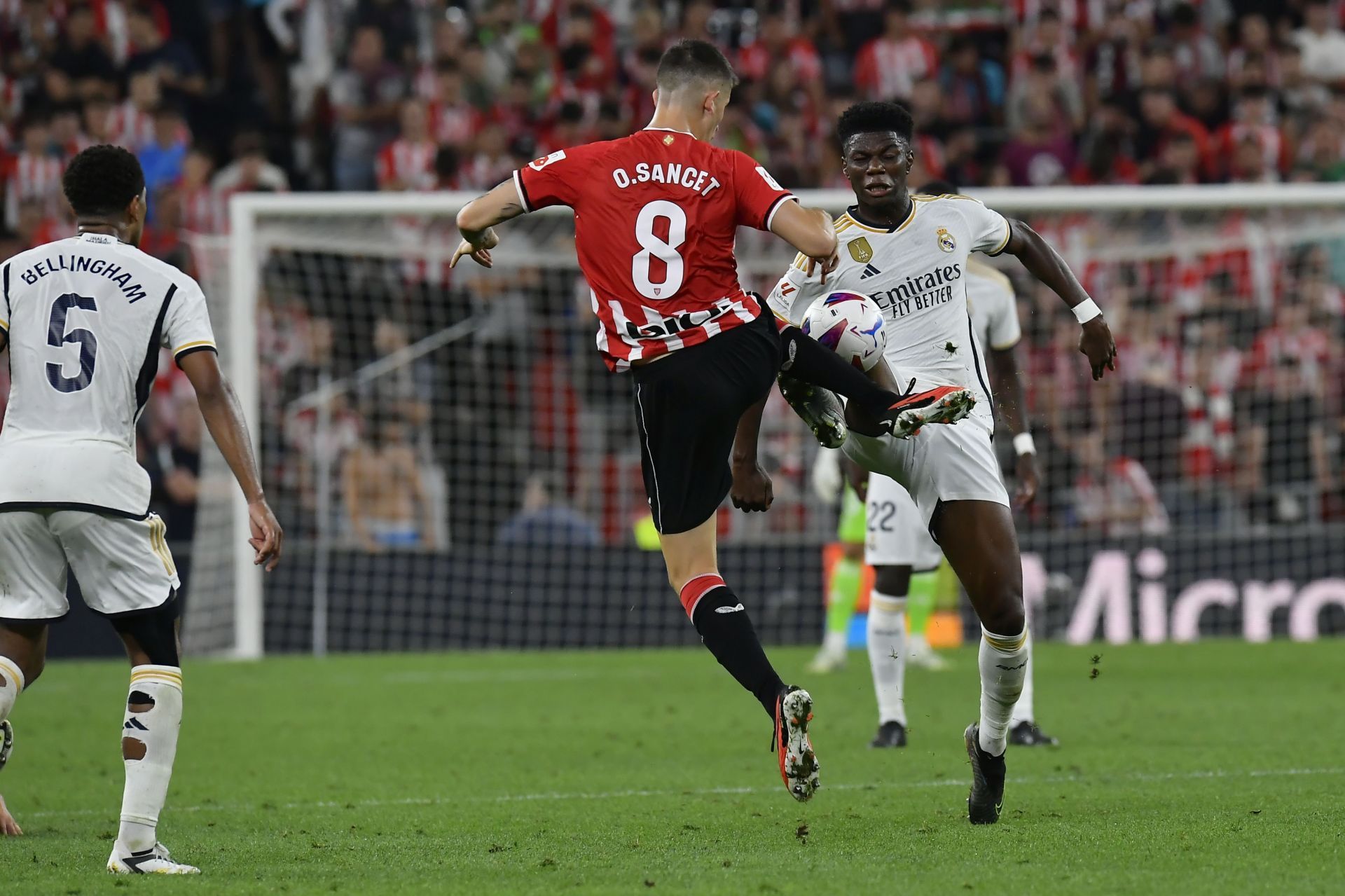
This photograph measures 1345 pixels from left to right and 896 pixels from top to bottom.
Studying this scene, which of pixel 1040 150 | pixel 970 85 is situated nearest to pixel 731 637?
pixel 1040 150

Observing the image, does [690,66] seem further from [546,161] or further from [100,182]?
[100,182]

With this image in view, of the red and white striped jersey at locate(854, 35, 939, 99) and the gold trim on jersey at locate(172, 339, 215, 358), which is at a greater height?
the red and white striped jersey at locate(854, 35, 939, 99)

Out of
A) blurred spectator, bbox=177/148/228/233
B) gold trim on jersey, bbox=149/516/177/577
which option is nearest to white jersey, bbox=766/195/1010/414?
gold trim on jersey, bbox=149/516/177/577

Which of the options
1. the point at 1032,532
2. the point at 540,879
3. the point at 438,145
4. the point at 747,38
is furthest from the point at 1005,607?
the point at 747,38

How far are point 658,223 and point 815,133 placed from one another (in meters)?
12.7

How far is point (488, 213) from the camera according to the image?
5.70 metres

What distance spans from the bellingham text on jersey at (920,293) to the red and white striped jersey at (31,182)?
12.0 m

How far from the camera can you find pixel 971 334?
22.3 feet

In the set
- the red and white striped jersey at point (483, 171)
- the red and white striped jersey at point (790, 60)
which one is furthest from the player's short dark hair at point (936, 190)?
the red and white striped jersey at point (790, 60)

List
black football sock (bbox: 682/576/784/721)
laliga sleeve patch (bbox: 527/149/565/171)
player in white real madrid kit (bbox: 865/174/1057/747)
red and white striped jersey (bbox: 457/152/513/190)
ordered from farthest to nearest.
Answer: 1. red and white striped jersey (bbox: 457/152/513/190)
2. player in white real madrid kit (bbox: 865/174/1057/747)
3. laliga sleeve patch (bbox: 527/149/565/171)
4. black football sock (bbox: 682/576/784/721)

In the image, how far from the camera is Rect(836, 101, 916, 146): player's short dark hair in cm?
641

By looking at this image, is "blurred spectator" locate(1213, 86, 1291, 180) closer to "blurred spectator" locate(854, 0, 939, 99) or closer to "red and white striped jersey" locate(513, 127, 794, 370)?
"blurred spectator" locate(854, 0, 939, 99)

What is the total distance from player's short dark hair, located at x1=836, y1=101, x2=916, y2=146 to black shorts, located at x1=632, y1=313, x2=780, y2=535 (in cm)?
97

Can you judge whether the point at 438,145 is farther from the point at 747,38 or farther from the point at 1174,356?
the point at 1174,356
